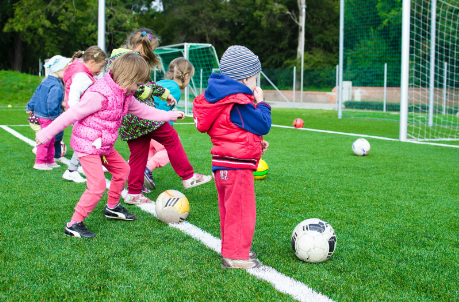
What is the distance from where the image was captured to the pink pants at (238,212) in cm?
286

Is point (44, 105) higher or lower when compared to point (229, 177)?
higher

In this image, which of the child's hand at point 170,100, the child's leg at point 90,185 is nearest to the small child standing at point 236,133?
the child's leg at point 90,185

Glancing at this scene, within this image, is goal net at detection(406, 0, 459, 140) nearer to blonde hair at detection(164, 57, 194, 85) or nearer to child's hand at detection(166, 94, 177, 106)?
blonde hair at detection(164, 57, 194, 85)

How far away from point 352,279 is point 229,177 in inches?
38.6

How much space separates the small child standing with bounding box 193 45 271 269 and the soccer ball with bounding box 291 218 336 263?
0.31 meters

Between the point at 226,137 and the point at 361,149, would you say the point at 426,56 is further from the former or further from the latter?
the point at 226,137

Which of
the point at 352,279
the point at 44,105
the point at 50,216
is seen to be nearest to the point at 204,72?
the point at 44,105

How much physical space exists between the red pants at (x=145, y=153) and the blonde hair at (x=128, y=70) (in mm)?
1148

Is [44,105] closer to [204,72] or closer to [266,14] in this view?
[204,72]

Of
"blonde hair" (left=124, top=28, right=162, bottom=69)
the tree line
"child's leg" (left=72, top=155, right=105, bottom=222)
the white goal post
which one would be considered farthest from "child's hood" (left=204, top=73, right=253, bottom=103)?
the tree line

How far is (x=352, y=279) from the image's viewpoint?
2709 millimetres

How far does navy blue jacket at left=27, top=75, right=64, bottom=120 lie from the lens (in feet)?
20.6

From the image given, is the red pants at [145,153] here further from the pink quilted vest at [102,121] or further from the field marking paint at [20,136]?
the field marking paint at [20,136]

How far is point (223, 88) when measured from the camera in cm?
271
